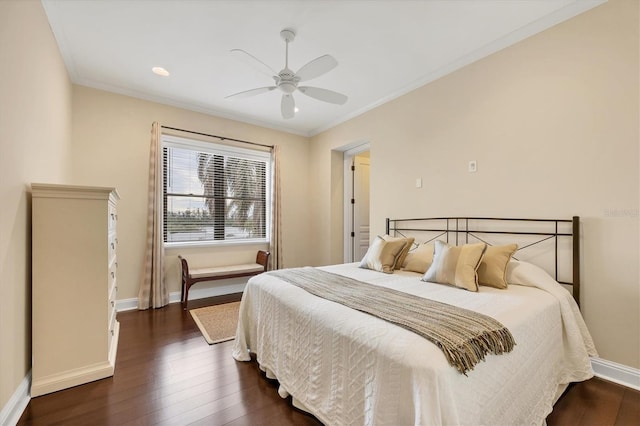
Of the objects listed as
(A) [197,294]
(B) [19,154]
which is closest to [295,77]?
(B) [19,154]

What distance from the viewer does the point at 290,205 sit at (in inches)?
198

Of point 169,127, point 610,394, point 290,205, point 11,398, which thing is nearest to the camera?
point 11,398

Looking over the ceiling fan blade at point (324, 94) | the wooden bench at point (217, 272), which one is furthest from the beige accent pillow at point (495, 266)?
the wooden bench at point (217, 272)

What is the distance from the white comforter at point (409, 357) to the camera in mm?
1077

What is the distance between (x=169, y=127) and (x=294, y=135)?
6.96 feet

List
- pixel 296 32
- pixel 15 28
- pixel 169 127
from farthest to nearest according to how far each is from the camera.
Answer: pixel 169 127 < pixel 296 32 < pixel 15 28

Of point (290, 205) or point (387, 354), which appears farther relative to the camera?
point (290, 205)

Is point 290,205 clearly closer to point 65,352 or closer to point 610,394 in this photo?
point 65,352

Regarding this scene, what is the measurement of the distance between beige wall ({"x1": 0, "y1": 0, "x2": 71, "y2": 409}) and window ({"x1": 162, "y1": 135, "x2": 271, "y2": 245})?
1.69 metres

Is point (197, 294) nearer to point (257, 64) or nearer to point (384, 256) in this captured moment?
point (384, 256)

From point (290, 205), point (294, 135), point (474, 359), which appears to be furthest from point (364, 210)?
point (474, 359)

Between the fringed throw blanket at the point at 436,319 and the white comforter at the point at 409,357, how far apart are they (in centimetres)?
5

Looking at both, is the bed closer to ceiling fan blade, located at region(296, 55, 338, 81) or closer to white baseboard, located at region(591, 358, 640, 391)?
white baseboard, located at region(591, 358, 640, 391)

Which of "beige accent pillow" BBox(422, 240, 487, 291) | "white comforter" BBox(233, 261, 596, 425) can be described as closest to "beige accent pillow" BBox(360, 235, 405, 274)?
"white comforter" BBox(233, 261, 596, 425)
